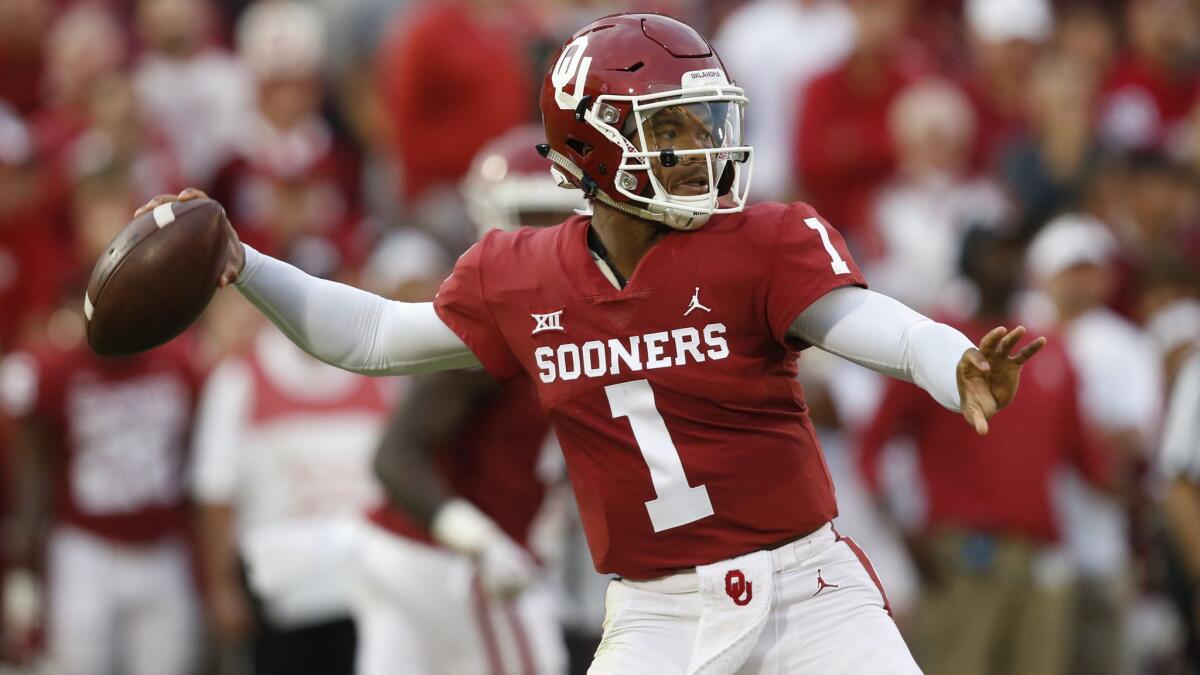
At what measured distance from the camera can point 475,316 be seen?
3977 millimetres

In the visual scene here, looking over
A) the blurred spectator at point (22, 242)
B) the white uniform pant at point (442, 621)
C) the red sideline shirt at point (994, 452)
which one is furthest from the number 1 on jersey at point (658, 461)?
the blurred spectator at point (22, 242)

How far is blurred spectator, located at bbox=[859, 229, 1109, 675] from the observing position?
23.9 feet

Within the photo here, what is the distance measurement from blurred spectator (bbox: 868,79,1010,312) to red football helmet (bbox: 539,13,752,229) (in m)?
4.28

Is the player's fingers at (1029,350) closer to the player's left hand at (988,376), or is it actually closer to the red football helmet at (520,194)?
the player's left hand at (988,376)

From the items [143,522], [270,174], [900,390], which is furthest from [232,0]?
[900,390]

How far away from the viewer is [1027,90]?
361 inches

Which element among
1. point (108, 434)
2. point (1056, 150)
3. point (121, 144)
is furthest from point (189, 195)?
point (1056, 150)

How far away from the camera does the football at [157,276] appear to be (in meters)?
3.83

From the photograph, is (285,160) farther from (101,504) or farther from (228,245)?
(228,245)

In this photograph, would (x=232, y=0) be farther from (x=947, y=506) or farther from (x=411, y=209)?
(x=947, y=506)

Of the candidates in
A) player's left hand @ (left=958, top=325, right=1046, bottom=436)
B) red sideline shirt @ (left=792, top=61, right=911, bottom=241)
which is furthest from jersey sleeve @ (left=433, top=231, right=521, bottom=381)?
red sideline shirt @ (left=792, top=61, right=911, bottom=241)

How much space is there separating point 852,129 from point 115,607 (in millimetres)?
3645

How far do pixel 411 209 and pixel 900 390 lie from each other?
2.32 m

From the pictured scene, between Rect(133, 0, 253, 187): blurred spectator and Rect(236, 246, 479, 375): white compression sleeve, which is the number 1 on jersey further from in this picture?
Rect(133, 0, 253, 187): blurred spectator
